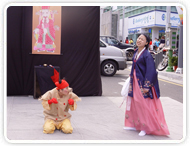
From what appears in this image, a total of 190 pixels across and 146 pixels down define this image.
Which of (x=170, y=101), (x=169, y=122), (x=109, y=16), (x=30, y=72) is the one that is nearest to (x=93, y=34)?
(x=30, y=72)

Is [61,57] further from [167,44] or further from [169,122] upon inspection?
[167,44]

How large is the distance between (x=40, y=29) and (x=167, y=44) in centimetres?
978

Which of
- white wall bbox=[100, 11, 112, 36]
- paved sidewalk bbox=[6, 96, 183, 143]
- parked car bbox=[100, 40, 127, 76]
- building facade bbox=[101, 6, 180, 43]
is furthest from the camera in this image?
building facade bbox=[101, 6, 180, 43]

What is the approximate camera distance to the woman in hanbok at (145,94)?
Answer: 5.12 m

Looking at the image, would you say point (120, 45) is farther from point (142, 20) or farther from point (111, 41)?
point (142, 20)

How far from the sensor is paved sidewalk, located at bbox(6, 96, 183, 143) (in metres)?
5.10

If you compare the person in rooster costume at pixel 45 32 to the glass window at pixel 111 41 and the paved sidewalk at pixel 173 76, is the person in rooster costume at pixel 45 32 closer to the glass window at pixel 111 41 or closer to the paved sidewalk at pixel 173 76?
the paved sidewalk at pixel 173 76

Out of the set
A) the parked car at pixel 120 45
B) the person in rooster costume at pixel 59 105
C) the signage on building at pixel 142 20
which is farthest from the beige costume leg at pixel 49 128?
the signage on building at pixel 142 20

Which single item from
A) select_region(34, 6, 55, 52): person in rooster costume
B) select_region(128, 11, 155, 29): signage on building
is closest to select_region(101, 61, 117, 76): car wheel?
select_region(34, 6, 55, 52): person in rooster costume

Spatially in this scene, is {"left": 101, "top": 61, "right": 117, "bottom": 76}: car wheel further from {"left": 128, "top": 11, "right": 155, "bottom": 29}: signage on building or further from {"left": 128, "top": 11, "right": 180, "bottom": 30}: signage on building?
{"left": 128, "top": 11, "right": 155, "bottom": 29}: signage on building

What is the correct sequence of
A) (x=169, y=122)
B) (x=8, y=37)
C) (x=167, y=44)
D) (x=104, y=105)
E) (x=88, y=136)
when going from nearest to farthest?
(x=88, y=136) < (x=169, y=122) < (x=104, y=105) < (x=8, y=37) < (x=167, y=44)

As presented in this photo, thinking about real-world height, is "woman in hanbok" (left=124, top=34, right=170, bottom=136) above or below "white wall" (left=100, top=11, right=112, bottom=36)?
below

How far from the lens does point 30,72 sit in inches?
336

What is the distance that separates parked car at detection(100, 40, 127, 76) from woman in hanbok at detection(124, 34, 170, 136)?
28.5ft
